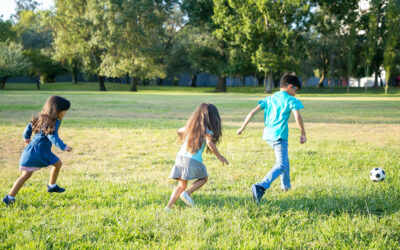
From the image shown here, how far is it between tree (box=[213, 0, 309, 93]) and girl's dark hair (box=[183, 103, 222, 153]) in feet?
122

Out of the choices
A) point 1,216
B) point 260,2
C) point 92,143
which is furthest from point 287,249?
point 260,2

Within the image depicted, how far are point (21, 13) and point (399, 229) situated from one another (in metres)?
97.4

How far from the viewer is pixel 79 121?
1245 centimetres

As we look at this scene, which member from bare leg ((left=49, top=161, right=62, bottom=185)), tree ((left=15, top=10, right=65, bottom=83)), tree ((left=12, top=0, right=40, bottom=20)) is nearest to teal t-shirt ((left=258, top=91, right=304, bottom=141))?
A: bare leg ((left=49, top=161, right=62, bottom=185))

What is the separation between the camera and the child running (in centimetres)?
379

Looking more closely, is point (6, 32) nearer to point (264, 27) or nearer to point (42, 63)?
point (42, 63)

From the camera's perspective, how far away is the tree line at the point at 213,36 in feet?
134

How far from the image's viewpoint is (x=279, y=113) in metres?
4.47

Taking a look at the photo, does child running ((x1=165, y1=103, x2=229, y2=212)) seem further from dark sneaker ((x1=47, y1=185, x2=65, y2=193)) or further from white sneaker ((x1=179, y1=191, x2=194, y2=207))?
dark sneaker ((x1=47, y1=185, x2=65, y2=193))

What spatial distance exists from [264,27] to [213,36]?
8636 millimetres

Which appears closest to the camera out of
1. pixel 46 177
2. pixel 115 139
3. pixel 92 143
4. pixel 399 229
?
pixel 399 229

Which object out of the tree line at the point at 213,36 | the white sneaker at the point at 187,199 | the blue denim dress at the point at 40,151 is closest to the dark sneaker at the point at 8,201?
the blue denim dress at the point at 40,151

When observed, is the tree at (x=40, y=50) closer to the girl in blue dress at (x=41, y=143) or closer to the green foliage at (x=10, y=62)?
the green foliage at (x=10, y=62)

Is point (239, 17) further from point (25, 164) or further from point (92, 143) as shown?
point (25, 164)
